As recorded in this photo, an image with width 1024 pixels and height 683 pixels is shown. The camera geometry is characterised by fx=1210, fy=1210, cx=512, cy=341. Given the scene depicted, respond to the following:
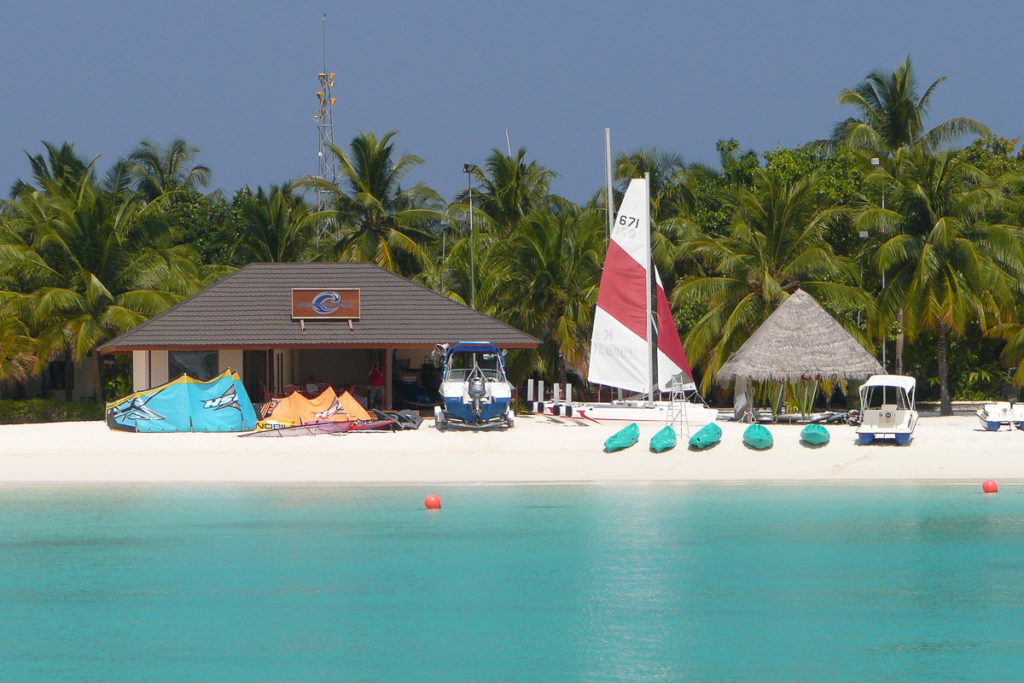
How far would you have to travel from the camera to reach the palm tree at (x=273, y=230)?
37625 mm

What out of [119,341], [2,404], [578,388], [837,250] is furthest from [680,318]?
[2,404]

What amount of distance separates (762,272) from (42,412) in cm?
1985

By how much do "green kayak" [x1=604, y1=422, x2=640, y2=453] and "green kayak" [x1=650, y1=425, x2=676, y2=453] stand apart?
39 cm

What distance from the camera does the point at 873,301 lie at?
3209cm

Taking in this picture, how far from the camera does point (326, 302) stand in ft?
92.5

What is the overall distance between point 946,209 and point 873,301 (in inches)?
119

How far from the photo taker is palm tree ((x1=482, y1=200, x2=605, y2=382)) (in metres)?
32.7

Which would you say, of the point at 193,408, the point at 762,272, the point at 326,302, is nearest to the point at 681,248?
the point at 762,272

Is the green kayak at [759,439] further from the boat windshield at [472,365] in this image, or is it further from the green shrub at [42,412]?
the green shrub at [42,412]

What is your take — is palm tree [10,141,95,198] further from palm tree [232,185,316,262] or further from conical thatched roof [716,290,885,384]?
conical thatched roof [716,290,885,384]

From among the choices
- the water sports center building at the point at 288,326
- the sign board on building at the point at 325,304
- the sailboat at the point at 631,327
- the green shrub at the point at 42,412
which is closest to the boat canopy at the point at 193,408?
the water sports center building at the point at 288,326

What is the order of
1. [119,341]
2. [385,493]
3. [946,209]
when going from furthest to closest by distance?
[946,209] < [119,341] < [385,493]

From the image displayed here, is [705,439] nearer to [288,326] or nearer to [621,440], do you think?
[621,440]

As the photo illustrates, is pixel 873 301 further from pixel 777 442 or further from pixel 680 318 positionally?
pixel 777 442
